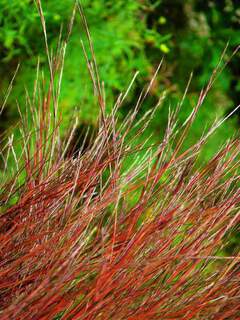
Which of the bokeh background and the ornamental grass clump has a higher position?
the ornamental grass clump

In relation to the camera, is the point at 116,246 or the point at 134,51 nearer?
the point at 116,246

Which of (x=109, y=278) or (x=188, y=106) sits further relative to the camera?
(x=188, y=106)

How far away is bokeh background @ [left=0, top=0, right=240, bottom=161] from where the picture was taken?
3604 millimetres

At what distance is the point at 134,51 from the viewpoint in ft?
13.3

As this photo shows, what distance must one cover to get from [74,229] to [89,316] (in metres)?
0.24

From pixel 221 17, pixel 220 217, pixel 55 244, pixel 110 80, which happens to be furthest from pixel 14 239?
pixel 221 17

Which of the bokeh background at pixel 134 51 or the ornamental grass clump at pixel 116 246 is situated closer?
the ornamental grass clump at pixel 116 246

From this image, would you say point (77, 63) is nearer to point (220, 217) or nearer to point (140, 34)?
point (140, 34)

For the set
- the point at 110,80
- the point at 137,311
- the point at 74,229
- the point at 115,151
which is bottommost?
the point at 110,80

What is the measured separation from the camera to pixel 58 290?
56.9 inches

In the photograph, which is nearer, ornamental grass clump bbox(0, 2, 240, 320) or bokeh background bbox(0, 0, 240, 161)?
ornamental grass clump bbox(0, 2, 240, 320)

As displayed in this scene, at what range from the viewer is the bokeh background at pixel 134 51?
3604 mm

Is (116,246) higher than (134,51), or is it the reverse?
(116,246)

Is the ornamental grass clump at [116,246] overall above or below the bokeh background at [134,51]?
above
